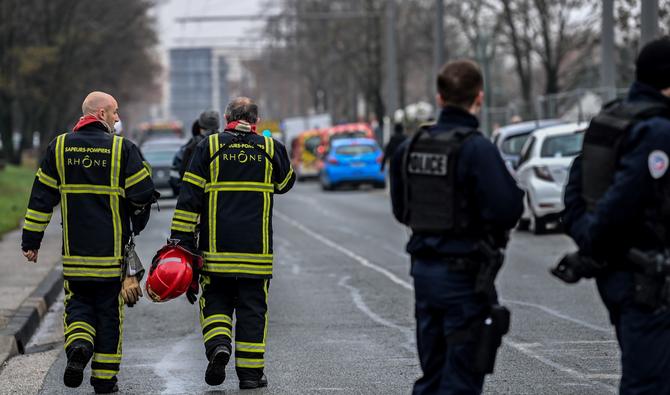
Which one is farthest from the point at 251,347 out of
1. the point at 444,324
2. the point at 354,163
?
the point at 354,163

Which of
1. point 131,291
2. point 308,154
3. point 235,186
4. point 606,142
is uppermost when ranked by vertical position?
point 606,142

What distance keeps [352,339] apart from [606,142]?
5.35m

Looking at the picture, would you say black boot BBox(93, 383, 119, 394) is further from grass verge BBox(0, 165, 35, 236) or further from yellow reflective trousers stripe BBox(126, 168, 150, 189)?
grass verge BBox(0, 165, 35, 236)

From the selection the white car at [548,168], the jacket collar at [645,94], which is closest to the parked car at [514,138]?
the white car at [548,168]

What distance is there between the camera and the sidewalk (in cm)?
1091

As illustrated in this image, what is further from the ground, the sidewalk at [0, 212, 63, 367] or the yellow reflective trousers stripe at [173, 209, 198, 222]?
the yellow reflective trousers stripe at [173, 209, 198, 222]

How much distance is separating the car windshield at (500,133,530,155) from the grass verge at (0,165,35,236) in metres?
8.21

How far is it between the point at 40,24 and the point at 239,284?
4220 centimetres

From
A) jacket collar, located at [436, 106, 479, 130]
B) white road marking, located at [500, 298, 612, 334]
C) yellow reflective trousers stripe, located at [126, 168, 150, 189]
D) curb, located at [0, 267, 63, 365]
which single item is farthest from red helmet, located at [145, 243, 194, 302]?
white road marking, located at [500, 298, 612, 334]

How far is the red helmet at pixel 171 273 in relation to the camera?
8.11 meters

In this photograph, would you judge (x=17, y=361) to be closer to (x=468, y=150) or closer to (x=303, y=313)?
(x=303, y=313)

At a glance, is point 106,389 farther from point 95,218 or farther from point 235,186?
point 235,186

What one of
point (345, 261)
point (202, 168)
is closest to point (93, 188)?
point (202, 168)

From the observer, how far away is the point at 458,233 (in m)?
5.83
